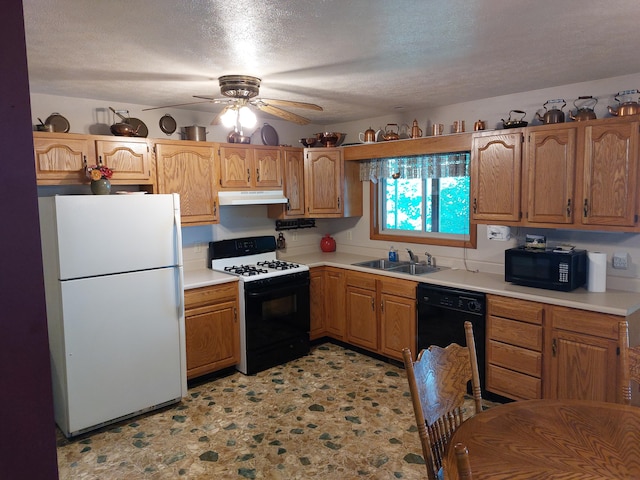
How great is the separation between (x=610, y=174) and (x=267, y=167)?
2.83m

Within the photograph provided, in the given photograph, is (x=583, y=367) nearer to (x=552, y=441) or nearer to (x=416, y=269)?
(x=552, y=441)

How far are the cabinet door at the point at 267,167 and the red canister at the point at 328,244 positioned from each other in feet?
3.46

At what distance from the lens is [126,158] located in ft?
11.2

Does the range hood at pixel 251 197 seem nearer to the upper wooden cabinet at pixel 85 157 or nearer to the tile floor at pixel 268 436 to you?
the upper wooden cabinet at pixel 85 157

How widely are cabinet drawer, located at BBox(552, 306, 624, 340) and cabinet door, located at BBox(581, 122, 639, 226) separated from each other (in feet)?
1.99

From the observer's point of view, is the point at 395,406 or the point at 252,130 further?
the point at 252,130

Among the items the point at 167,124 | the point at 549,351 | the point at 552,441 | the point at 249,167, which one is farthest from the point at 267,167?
the point at 552,441

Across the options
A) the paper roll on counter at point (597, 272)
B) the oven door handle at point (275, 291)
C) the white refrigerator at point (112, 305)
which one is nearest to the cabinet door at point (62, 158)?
the white refrigerator at point (112, 305)

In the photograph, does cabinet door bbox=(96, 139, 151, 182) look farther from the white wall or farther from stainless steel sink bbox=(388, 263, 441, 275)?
stainless steel sink bbox=(388, 263, 441, 275)

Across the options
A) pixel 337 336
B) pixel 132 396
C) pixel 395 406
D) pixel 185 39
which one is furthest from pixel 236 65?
pixel 337 336

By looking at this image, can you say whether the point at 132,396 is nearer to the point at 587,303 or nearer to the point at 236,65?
the point at 236,65

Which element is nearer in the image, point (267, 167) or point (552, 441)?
point (552, 441)

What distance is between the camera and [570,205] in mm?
2980

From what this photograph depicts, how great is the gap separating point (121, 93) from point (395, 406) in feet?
10.3
